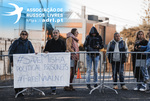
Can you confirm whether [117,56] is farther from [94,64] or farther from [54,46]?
[54,46]

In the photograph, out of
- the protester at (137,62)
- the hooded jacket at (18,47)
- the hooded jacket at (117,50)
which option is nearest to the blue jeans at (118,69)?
the hooded jacket at (117,50)

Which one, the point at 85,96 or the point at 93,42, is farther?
the point at 93,42

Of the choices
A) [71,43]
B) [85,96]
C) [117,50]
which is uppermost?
[71,43]

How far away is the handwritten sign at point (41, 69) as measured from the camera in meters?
6.80

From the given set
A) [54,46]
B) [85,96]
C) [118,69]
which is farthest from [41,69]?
[118,69]

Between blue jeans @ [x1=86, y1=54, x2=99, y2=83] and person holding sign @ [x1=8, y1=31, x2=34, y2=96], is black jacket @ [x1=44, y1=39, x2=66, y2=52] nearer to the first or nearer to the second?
person holding sign @ [x1=8, y1=31, x2=34, y2=96]

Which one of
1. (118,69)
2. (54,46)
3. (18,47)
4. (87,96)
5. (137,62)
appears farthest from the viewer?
(118,69)

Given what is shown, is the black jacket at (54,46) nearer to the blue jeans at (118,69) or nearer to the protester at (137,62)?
the blue jeans at (118,69)

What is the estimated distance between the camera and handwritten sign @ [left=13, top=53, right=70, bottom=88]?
6797 millimetres

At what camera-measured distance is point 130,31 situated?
150 feet

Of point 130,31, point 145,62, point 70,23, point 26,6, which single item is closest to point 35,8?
point 26,6

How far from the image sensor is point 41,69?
689cm

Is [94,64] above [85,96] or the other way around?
above

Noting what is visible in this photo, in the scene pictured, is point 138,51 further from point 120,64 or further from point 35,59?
point 35,59
